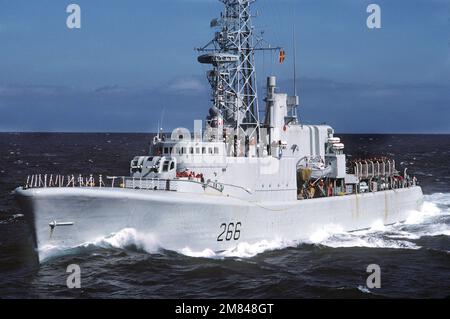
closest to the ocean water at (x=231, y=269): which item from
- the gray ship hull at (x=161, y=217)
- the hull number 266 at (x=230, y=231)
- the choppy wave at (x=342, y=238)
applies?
the choppy wave at (x=342, y=238)

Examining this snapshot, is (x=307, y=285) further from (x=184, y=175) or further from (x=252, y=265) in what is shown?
(x=184, y=175)

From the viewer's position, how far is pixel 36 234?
23469mm

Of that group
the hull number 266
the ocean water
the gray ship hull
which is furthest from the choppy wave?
the hull number 266

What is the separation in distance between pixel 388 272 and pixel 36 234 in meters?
14.3

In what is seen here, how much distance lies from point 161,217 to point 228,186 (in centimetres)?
451

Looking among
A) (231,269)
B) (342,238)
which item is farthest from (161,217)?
(342,238)

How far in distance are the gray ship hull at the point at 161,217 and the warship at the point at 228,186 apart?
1.6 inches

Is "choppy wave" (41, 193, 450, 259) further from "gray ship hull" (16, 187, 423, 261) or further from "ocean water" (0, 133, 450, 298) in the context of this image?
"gray ship hull" (16, 187, 423, 261)

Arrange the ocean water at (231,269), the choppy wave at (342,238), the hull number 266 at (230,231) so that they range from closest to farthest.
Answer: the ocean water at (231,269) < the choppy wave at (342,238) < the hull number 266 at (230,231)

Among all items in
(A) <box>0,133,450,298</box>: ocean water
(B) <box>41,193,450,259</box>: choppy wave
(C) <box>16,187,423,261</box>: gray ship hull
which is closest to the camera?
(A) <box>0,133,450,298</box>: ocean water

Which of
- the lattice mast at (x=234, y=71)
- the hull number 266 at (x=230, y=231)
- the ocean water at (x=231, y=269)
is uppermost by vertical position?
the lattice mast at (x=234, y=71)

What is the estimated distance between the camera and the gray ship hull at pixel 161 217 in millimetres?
23375

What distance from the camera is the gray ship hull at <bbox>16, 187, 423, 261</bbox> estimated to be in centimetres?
2338

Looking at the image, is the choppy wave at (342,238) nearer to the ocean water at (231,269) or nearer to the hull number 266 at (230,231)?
the ocean water at (231,269)
